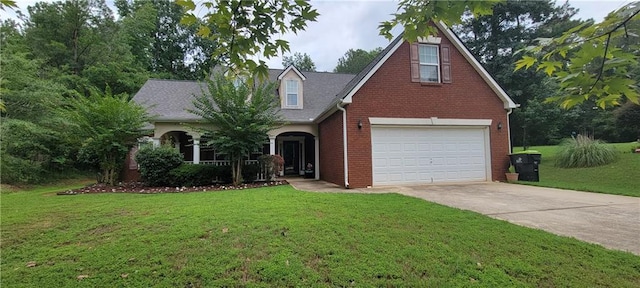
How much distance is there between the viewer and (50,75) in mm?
19219

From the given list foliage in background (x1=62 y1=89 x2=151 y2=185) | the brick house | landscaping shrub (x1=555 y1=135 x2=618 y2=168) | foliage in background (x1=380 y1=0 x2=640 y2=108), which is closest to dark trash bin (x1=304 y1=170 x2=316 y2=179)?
the brick house

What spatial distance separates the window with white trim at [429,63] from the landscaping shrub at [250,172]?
7188mm

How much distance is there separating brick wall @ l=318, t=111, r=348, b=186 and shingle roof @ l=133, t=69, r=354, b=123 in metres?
1.33

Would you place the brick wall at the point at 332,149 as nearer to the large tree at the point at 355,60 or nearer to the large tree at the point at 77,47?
the large tree at the point at 77,47

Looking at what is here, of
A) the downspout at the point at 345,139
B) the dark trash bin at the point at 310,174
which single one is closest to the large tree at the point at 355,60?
the dark trash bin at the point at 310,174

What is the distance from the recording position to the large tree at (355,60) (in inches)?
1585

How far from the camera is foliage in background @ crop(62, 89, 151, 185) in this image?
36.1 ft

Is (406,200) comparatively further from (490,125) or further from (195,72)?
(195,72)

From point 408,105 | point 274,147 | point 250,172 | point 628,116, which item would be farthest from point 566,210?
point 628,116

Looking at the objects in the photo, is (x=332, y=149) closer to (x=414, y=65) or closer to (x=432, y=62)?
(x=414, y=65)

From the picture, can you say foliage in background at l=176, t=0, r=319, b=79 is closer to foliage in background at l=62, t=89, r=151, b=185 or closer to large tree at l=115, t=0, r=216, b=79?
foliage in background at l=62, t=89, r=151, b=185

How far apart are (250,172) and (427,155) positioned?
22.3 feet

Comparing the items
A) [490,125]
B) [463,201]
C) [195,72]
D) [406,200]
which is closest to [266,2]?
[406,200]

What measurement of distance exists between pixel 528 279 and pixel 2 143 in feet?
56.9
